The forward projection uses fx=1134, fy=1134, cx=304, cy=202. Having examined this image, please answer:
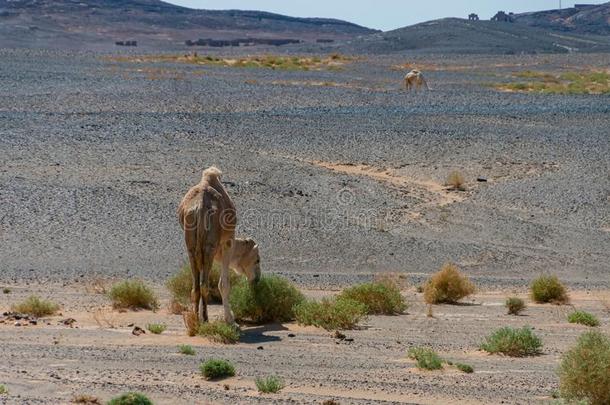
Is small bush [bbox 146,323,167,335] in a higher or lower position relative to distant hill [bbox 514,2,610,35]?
lower

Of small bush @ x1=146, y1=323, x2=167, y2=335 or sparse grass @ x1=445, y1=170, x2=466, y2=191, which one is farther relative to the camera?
sparse grass @ x1=445, y1=170, x2=466, y2=191

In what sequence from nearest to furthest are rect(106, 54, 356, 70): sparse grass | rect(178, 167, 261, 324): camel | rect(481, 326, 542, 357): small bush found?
rect(481, 326, 542, 357): small bush, rect(178, 167, 261, 324): camel, rect(106, 54, 356, 70): sparse grass

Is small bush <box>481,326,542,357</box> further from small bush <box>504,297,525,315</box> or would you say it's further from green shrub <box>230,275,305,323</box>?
small bush <box>504,297,525,315</box>

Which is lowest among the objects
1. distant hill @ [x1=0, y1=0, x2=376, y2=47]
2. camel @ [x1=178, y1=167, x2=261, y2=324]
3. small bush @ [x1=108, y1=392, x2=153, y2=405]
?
distant hill @ [x1=0, y1=0, x2=376, y2=47]

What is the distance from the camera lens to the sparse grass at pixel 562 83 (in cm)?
5331

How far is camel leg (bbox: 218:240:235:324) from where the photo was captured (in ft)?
43.2

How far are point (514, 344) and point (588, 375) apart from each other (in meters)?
2.82

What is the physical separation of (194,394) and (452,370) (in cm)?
281

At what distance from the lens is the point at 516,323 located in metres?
14.8

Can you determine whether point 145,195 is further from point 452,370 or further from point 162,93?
point 162,93

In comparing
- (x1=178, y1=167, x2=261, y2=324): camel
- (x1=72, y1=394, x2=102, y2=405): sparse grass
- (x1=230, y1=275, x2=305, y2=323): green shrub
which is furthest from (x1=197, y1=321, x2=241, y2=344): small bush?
(x1=72, y1=394, x2=102, y2=405): sparse grass

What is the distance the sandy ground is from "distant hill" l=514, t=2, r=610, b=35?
Answer: 141 m

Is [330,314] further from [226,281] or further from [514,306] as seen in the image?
[514,306]

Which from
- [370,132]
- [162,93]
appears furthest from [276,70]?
[370,132]
